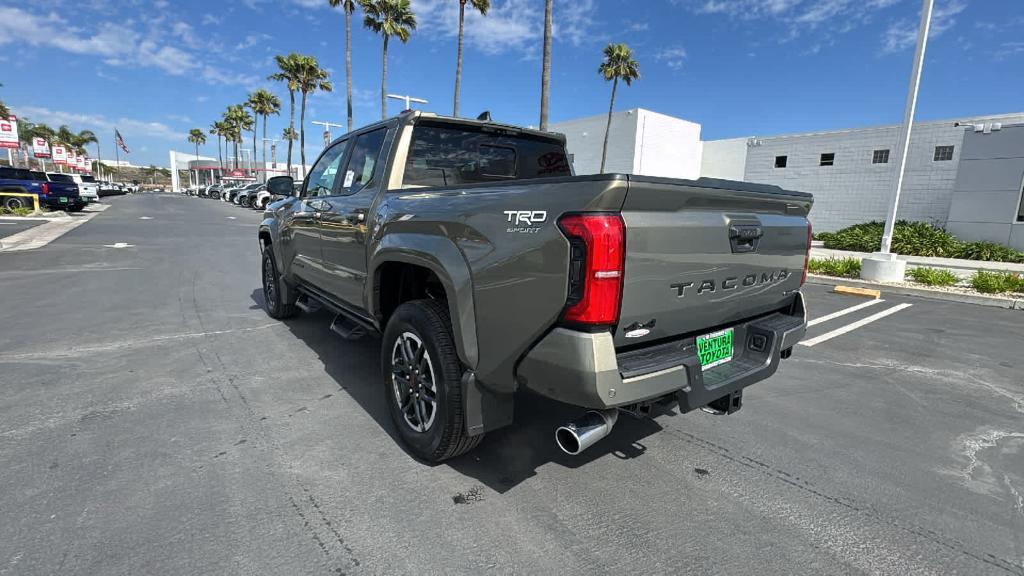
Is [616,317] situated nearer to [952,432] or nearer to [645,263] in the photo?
[645,263]

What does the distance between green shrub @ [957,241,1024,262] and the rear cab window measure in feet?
55.1

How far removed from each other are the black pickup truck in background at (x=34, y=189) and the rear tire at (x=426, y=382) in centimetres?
2537

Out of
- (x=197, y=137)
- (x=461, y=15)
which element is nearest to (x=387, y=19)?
(x=461, y=15)

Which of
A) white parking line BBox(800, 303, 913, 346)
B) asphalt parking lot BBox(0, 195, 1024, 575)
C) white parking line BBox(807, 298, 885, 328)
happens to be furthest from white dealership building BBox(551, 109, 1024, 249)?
asphalt parking lot BBox(0, 195, 1024, 575)

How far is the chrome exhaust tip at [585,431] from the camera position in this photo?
6.98 ft

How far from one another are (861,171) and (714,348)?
2262cm

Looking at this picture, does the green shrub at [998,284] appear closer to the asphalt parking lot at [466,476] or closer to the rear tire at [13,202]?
the asphalt parking lot at [466,476]

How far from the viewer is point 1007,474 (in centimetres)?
297

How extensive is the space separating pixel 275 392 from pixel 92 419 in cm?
109

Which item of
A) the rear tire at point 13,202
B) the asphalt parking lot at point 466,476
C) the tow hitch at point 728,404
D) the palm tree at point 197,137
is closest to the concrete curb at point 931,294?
the asphalt parking lot at point 466,476

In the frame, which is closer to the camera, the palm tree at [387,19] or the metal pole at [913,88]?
the metal pole at [913,88]

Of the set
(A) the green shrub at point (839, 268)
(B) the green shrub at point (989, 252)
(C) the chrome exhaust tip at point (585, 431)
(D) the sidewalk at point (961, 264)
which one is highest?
(B) the green shrub at point (989, 252)

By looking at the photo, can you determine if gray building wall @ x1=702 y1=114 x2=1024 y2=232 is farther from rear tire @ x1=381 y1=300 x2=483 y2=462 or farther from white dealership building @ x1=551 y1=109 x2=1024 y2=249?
rear tire @ x1=381 y1=300 x2=483 y2=462

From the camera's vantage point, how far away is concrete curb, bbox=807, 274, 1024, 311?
807cm
